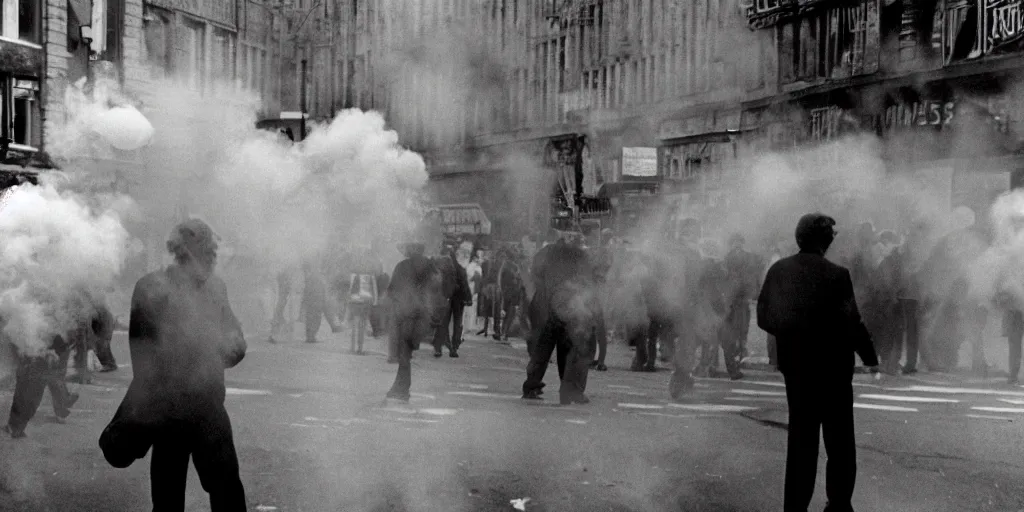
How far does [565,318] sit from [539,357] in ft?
1.80

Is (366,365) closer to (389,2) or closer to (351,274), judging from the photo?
(351,274)

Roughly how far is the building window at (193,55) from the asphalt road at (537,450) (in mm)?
9336

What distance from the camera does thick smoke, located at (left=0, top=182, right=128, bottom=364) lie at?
27.7ft

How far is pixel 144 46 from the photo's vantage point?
36.0 metres

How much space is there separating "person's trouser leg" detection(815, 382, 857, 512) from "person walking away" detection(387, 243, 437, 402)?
5.56 meters

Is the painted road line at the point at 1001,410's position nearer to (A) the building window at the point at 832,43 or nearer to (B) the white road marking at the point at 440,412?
(B) the white road marking at the point at 440,412

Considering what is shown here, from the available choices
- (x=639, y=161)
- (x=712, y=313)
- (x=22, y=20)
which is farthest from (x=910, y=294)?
(x=22, y=20)

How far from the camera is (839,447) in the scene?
6367mm

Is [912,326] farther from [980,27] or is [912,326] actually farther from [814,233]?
[980,27]

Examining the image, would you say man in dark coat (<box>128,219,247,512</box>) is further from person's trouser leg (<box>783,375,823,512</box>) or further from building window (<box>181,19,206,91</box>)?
building window (<box>181,19,206,91</box>)

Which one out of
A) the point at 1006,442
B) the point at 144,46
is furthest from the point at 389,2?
the point at 144,46

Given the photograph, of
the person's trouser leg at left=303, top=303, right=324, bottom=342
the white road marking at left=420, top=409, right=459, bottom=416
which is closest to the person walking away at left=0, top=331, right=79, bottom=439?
the white road marking at left=420, top=409, right=459, bottom=416

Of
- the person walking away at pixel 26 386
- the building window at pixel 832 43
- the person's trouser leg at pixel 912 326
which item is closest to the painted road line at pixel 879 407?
the person's trouser leg at pixel 912 326

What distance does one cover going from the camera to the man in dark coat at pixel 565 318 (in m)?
11.5
